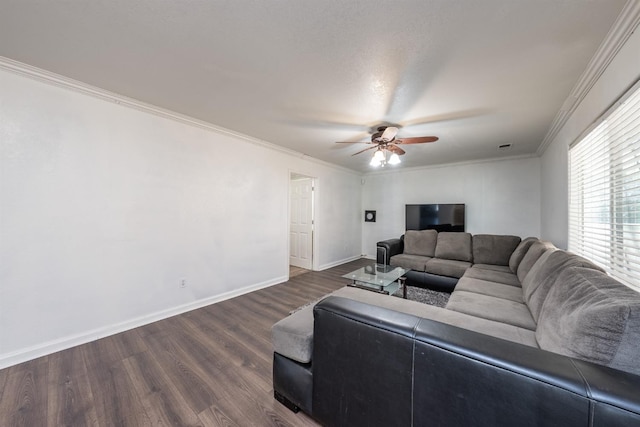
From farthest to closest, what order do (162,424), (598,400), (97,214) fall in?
1. (97,214)
2. (162,424)
3. (598,400)

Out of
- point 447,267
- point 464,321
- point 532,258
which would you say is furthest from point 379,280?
point 532,258

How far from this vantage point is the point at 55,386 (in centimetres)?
168

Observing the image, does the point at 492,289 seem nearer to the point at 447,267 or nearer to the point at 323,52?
the point at 447,267

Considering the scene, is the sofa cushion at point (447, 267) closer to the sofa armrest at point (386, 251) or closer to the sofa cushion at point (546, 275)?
the sofa armrest at point (386, 251)

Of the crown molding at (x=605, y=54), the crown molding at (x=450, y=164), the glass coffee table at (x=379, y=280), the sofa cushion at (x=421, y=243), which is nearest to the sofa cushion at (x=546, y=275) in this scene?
the glass coffee table at (x=379, y=280)

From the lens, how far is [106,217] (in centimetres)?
234

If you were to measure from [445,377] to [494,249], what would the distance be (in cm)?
363

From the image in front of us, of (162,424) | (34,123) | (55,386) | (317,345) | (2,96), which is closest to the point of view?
(317,345)

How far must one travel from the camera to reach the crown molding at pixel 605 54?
4.25 ft

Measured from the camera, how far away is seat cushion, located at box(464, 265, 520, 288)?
2721mm

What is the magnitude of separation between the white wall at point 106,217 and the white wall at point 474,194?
3.63 m

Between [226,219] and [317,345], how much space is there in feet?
8.39

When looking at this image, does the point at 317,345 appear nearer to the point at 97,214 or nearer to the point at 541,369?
the point at 541,369

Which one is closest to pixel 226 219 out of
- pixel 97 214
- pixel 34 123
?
pixel 97 214
